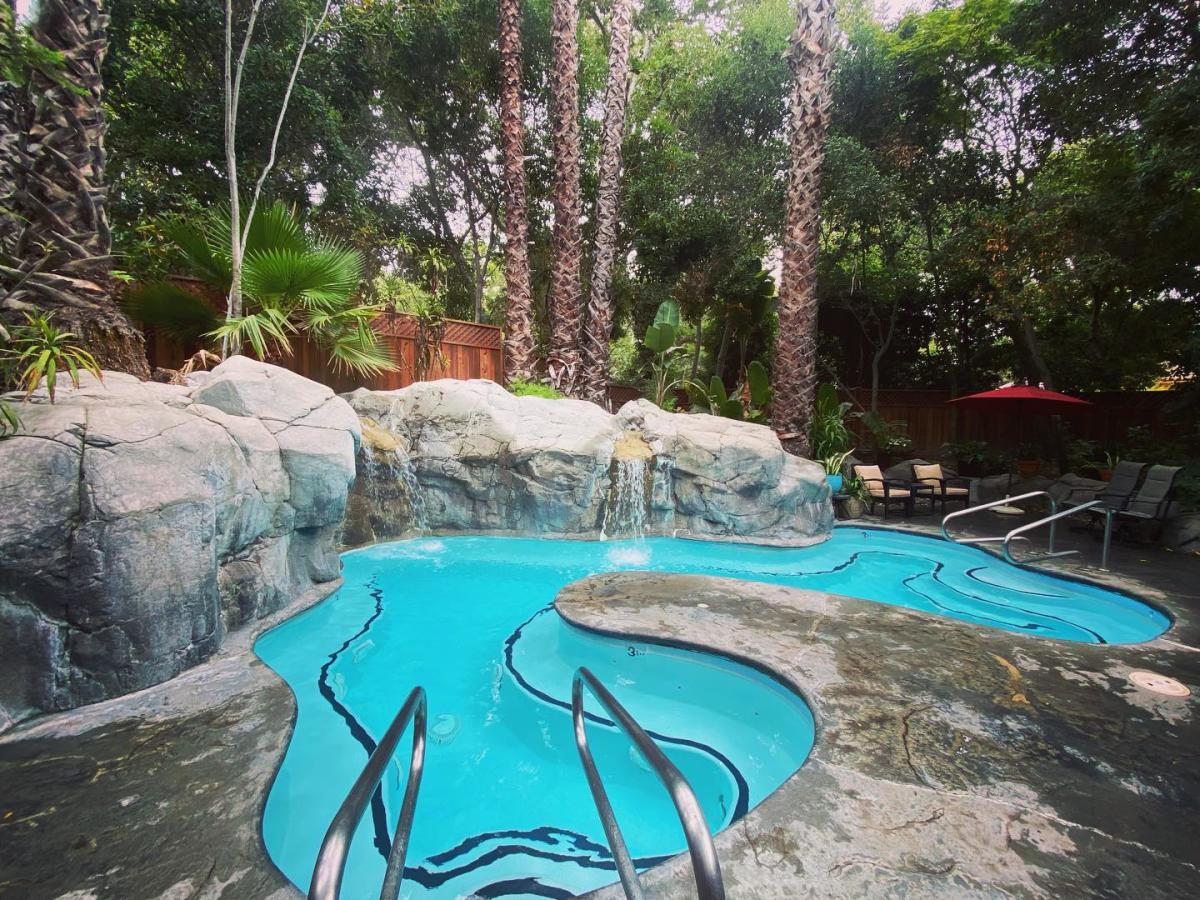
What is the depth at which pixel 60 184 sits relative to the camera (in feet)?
15.4

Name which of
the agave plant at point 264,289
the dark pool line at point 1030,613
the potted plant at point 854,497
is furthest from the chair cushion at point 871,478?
the agave plant at point 264,289

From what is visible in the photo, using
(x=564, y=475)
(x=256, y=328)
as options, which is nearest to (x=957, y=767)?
(x=564, y=475)

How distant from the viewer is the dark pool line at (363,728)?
250 cm

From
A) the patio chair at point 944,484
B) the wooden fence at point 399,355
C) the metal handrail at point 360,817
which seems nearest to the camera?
the metal handrail at point 360,817

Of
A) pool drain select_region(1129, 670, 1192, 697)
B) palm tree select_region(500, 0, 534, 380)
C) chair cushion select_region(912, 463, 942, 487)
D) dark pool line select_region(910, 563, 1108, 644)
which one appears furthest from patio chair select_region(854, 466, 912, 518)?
palm tree select_region(500, 0, 534, 380)

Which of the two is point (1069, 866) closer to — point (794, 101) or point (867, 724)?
point (867, 724)

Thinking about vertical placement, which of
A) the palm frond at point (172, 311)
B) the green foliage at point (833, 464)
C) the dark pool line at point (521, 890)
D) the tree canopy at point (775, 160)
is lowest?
the dark pool line at point (521, 890)

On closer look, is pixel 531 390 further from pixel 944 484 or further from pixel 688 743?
pixel 688 743

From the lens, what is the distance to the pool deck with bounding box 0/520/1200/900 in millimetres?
1846

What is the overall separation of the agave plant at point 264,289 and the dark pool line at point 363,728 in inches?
161

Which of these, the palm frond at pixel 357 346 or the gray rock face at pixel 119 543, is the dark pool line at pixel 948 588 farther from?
the palm frond at pixel 357 346

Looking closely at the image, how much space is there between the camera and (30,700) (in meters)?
2.93

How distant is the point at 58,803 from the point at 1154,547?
11.0 metres

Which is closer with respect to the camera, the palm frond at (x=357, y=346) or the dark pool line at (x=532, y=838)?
the dark pool line at (x=532, y=838)
